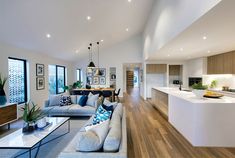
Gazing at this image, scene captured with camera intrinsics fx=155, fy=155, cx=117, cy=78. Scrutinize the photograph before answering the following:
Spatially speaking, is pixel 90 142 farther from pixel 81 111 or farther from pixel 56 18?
pixel 56 18

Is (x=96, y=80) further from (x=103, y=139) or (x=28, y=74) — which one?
(x=103, y=139)

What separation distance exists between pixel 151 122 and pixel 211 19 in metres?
3.40

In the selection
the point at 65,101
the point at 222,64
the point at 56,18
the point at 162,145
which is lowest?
the point at 162,145

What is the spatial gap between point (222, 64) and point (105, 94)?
5.23 m

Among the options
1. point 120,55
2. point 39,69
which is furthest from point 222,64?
point 39,69

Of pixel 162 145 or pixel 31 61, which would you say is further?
pixel 31 61

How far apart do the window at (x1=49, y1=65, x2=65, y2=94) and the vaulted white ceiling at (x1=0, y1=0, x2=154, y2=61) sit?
4.57 feet

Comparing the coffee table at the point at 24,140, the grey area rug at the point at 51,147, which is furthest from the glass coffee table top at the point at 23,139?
the grey area rug at the point at 51,147

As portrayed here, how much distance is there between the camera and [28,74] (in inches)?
226

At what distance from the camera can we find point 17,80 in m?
5.39

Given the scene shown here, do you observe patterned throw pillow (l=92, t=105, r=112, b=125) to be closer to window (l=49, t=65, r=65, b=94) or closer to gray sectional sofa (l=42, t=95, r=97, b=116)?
gray sectional sofa (l=42, t=95, r=97, b=116)

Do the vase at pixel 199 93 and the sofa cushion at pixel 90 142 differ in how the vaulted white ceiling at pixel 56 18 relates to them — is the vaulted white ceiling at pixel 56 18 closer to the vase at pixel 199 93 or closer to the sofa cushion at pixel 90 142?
the sofa cushion at pixel 90 142

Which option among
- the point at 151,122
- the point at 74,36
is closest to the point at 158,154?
the point at 151,122

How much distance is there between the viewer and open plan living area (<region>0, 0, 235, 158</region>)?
2.50 m
